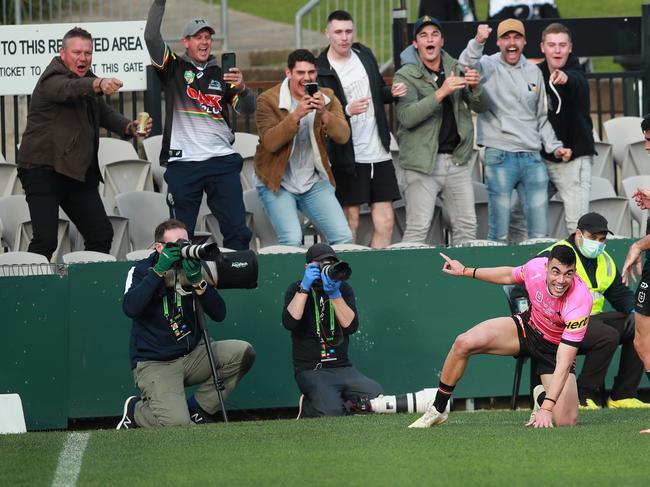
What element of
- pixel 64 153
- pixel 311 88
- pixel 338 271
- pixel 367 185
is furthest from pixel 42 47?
pixel 338 271

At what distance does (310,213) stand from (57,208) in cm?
218

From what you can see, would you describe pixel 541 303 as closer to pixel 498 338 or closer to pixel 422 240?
pixel 498 338

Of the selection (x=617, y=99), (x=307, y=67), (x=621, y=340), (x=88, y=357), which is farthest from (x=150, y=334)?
Result: (x=617, y=99)

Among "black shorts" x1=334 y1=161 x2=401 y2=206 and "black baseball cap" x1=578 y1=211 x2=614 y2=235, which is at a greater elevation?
"black shorts" x1=334 y1=161 x2=401 y2=206

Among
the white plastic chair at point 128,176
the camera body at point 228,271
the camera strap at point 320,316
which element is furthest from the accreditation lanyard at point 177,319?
the white plastic chair at point 128,176

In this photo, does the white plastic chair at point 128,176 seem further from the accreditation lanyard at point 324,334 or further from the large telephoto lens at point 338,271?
the large telephoto lens at point 338,271

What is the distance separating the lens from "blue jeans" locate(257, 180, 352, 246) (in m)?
12.8

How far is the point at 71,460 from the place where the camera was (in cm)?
901

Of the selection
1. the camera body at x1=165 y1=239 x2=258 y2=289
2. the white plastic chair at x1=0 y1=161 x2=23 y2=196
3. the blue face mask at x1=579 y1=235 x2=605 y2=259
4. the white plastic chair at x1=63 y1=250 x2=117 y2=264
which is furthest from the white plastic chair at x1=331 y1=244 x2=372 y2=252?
the white plastic chair at x1=0 y1=161 x2=23 y2=196

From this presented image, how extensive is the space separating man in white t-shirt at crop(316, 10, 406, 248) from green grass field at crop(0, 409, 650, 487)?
311 centimetres

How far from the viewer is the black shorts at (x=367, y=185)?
43.5 ft

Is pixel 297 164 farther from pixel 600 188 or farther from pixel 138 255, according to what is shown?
pixel 600 188

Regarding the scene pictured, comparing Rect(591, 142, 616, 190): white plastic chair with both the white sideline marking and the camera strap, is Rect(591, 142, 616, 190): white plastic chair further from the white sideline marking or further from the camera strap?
the white sideline marking

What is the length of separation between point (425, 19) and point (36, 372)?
4.63m
